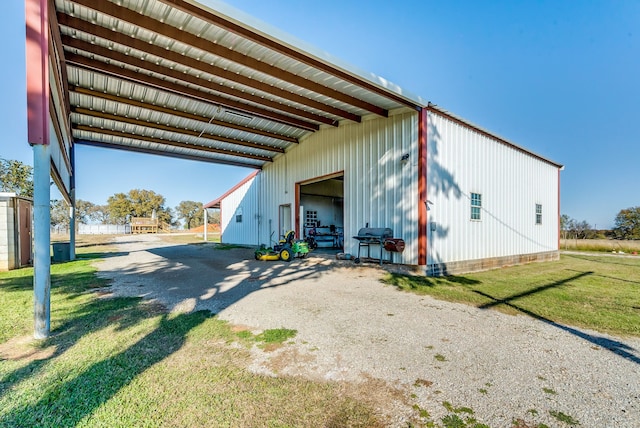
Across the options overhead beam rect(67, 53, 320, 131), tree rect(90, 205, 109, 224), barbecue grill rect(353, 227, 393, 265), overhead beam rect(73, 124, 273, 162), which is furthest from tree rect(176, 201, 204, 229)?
barbecue grill rect(353, 227, 393, 265)

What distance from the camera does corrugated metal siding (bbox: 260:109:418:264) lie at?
329 inches

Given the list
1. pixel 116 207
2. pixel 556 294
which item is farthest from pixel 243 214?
pixel 116 207

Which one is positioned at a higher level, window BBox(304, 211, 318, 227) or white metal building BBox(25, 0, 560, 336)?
white metal building BBox(25, 0, 560, 336)

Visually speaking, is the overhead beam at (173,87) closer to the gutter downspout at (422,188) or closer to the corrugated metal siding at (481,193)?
the gutter downspout at (422,188)

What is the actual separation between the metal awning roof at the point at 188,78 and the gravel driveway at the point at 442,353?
5.08 metres

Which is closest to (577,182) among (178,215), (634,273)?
(634,273)

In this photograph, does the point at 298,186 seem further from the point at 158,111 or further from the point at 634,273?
the point at 634,273

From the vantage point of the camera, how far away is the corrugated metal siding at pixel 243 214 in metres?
17.3

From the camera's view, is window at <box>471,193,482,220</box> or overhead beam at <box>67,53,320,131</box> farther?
window at <box>471,193,482,220</box>

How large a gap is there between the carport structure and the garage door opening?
3.97 m

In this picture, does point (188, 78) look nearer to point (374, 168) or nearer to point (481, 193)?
point (374, 168)

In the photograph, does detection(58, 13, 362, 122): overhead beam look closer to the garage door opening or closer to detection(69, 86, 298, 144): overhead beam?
detection(69, 86, 298, 144): overhead beam

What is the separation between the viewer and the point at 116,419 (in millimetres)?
1940

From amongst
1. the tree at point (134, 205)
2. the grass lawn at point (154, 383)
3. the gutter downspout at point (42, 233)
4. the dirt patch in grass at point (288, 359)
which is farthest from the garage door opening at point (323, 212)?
the tree at point (134, 205)
